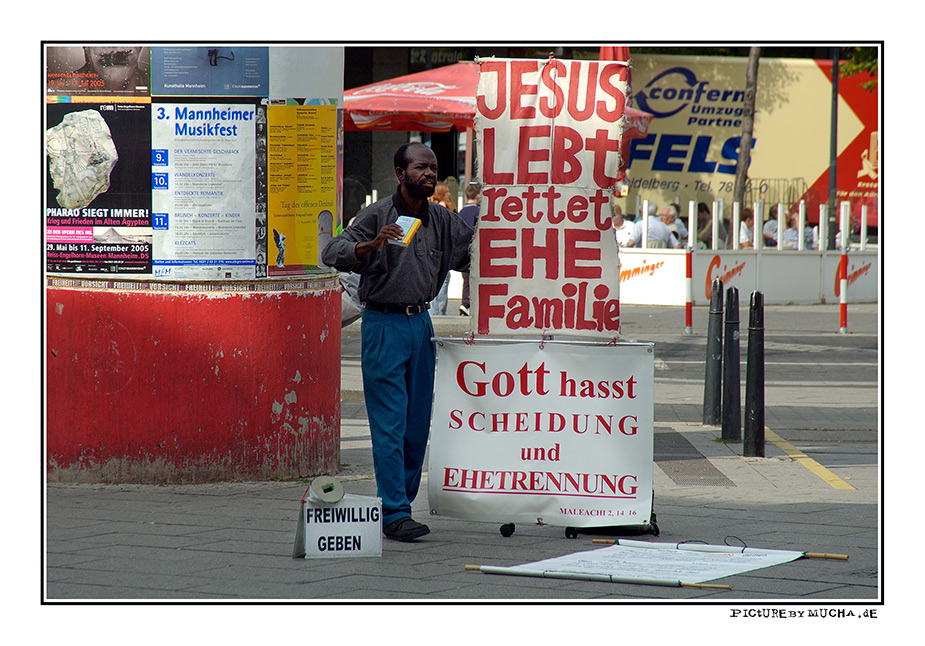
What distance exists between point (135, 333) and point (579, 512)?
2.70 meters

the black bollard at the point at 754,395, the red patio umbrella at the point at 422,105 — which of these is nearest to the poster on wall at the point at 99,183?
the black bollard at the point at 754,395

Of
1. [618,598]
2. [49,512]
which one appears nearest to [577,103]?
[618,598]

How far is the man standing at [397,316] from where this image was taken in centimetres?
574

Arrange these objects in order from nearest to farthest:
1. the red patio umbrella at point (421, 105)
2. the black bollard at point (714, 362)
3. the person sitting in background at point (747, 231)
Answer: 1. the black bollard at point (714, 362)
2. the red patio umbrella at point (421, 105)
3. the person sitting in background at point (747, 231)

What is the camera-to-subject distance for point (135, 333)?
6.79 meters

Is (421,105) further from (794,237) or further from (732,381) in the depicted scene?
(732,381)

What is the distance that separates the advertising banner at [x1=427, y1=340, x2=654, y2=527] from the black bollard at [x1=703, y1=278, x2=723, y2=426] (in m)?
3.28

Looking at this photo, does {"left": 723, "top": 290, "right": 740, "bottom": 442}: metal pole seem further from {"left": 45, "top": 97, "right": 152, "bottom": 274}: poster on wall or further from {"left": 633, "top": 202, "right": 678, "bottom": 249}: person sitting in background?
{"left": 633, "top": 202, "right": 678, "bottom": 249}: person sitting in background

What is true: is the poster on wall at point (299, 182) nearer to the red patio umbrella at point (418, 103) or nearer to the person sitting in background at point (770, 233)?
the red patio umbrella at point (418, 103)

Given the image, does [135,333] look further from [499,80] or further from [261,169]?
[499,80]

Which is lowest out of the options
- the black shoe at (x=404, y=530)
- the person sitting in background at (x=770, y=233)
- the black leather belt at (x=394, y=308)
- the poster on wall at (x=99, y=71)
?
the black shoe at (x=404, y=530)

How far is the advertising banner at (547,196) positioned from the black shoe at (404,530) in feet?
3.37

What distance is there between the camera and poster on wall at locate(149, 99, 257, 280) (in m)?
6.73

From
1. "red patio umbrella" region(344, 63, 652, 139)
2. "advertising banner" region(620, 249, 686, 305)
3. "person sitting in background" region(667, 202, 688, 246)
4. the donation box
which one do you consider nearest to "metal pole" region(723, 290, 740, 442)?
the donation box
